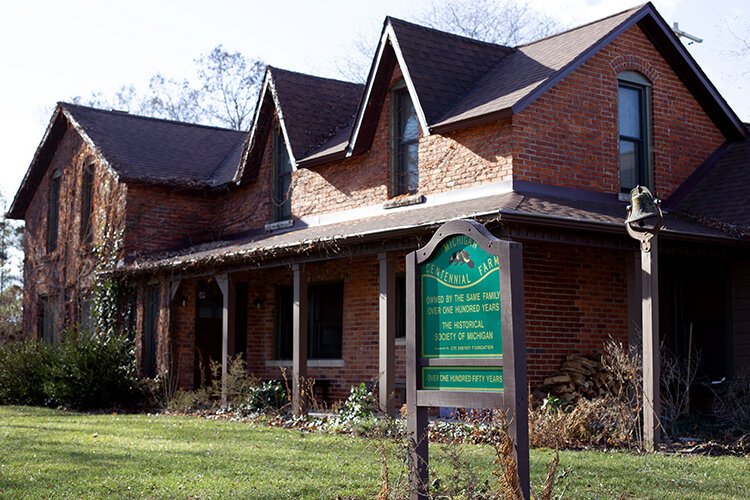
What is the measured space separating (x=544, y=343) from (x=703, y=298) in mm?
2846

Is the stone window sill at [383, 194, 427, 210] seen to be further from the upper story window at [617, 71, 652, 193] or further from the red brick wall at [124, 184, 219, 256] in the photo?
the red brick wall at [124, 184, 219, 256]

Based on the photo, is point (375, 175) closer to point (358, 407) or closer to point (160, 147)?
point (358, 407)

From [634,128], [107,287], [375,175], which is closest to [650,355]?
[634,128]

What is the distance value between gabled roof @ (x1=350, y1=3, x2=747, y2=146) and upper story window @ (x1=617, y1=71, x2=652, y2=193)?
0.76 metres

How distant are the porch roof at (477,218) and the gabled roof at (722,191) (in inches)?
17.0

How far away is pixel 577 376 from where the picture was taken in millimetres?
13914

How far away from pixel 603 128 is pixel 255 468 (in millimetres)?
8484

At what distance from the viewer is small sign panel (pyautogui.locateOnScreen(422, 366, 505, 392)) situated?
659 cm

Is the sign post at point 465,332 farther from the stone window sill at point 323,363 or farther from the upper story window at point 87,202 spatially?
the upper story window at point 87,202

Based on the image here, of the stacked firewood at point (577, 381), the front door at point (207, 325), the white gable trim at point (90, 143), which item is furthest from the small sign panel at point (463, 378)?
the white gable trim at point (90, 143)

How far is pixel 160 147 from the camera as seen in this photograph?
76.0 feet

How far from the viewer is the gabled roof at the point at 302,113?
18.4 m

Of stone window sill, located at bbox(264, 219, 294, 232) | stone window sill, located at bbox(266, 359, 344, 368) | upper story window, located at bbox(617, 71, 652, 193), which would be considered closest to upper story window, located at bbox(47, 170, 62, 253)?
stone window sill, located at bbox(264, 219, 294, 232)

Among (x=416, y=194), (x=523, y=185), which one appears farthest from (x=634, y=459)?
(x=416, y=194)
